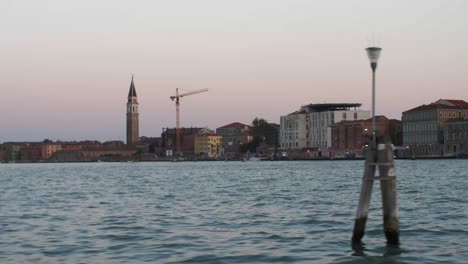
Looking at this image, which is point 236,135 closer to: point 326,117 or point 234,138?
point 234,138

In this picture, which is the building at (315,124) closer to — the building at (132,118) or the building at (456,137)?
the building at (456,137)

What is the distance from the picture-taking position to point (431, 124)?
121 meters

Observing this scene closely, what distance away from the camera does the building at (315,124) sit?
493 ft

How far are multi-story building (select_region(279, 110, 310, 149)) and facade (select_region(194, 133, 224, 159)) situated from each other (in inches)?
1173

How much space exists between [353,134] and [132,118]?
235ft

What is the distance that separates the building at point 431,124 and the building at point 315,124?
73.6 ft

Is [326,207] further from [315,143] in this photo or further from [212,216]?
A: [315,143]

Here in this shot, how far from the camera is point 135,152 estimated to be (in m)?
194

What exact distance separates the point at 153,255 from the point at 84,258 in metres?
1.10

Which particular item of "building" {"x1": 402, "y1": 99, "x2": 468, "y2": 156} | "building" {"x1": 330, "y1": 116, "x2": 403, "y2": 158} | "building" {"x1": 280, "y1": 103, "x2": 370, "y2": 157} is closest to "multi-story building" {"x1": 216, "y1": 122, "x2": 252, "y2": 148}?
"building" {"x1": 280, "y1": 103, "x2": 370, "y2": 157}

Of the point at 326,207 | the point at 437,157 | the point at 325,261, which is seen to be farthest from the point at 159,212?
the point at 437,157

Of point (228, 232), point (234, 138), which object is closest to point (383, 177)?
point (228, 232)

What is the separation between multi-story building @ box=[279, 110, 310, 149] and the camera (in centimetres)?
16012

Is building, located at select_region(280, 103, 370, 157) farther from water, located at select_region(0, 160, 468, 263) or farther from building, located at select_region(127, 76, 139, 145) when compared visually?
water, located at select_region(0, 160, 468, 263)
